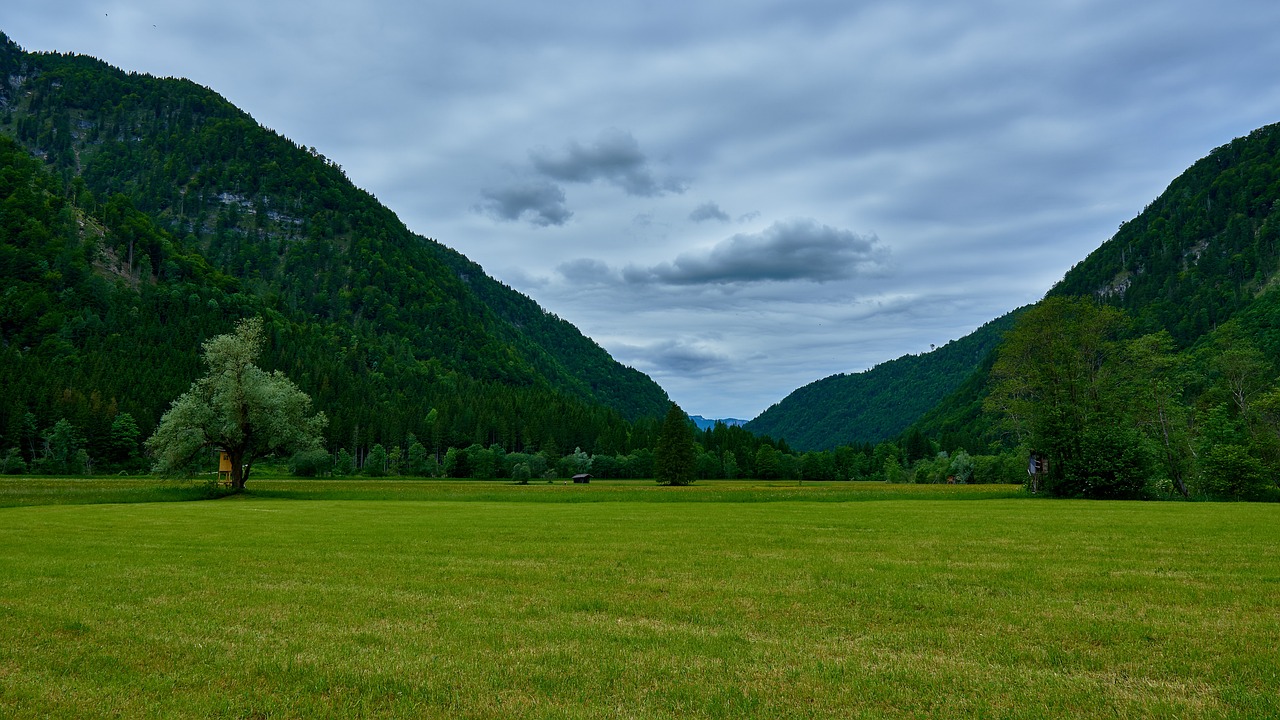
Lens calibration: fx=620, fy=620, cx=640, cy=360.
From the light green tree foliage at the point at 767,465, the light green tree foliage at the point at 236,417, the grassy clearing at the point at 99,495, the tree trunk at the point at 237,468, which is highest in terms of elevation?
the light green tree foliage at the point at 236,417

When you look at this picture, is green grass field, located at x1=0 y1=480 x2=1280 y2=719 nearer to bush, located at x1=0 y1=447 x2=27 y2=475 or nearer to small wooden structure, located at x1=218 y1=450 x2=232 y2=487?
small wooden structure, located at x1=218 y1=450 x2=232 y2=487

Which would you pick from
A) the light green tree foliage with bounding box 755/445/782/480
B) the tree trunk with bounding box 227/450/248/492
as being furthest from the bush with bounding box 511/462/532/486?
the tree trunk with bounding box 227/450/248/492

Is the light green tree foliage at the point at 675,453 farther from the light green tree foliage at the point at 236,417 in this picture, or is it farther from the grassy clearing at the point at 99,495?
the grassy clearing at the point at 99,495

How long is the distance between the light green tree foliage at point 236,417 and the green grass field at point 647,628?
138ft

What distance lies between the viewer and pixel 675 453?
114 metres

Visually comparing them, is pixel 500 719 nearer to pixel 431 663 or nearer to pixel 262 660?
pixel 431 663

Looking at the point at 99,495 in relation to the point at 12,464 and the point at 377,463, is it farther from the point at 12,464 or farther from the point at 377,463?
the point at 377,463

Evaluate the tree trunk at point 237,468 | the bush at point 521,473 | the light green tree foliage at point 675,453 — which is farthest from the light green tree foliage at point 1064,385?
the bush at point 521,473

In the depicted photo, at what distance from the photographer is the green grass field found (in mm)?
7484

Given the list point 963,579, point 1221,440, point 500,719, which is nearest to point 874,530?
point 963,579

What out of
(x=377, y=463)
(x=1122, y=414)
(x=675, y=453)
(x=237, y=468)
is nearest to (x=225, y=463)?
(x=237, y=468)

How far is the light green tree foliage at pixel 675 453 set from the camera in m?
113

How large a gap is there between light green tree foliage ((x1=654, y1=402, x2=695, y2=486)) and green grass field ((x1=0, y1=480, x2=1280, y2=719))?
3596 inches

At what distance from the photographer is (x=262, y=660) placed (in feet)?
29.3
